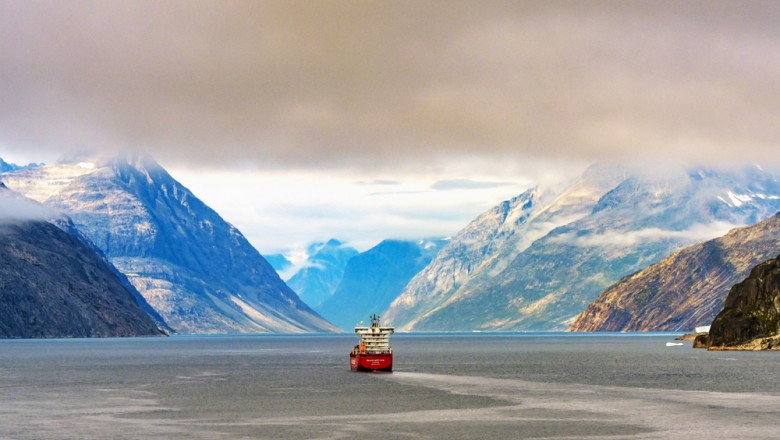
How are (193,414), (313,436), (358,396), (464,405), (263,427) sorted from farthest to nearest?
(358,396) < (464,405) < (193,414) < (263,427) < (313,436)

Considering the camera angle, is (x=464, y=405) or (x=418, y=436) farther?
(x=464, y=405)

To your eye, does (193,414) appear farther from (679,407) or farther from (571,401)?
(679,407)

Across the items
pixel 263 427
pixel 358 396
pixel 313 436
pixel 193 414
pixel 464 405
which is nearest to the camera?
pixel 313 436

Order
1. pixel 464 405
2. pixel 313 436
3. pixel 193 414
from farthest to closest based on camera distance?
pixel 464 405 → pixel 193 414 → pixel 313 436

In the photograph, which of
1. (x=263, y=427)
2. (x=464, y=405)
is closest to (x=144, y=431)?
(x=263, y=427)

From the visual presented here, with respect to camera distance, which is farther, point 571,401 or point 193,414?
point 571,401

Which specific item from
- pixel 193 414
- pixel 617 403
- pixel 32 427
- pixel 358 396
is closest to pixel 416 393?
pixel 358 396

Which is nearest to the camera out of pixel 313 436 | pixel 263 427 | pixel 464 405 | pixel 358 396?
pixel 313 436

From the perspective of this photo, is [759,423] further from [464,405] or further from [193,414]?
[193,414]
